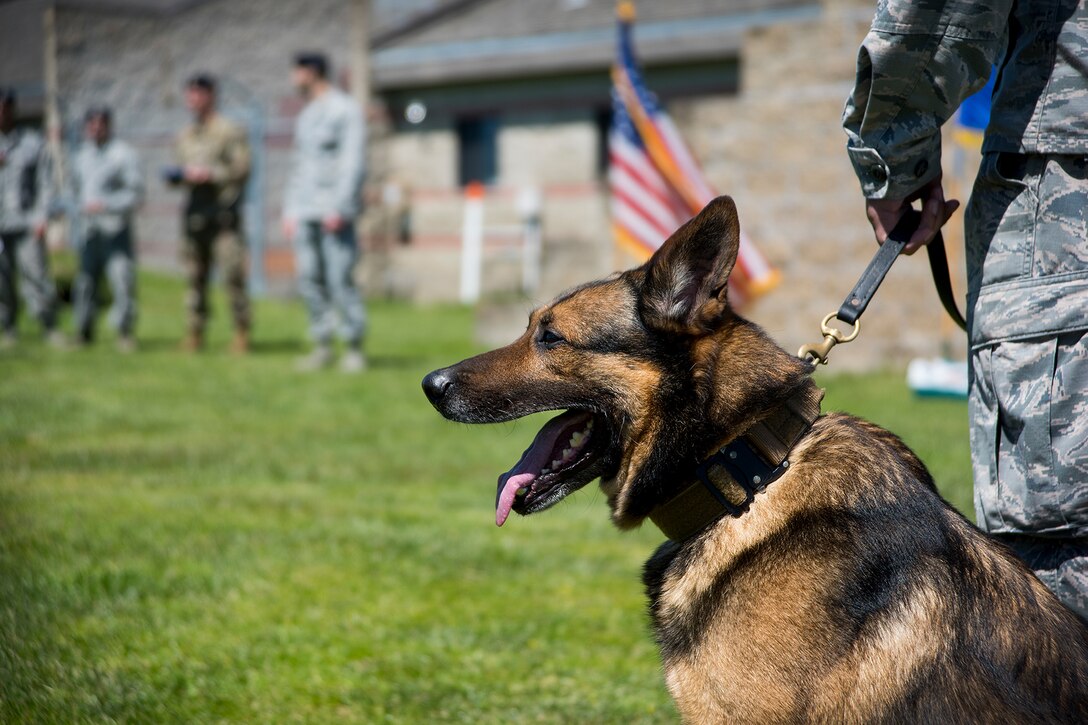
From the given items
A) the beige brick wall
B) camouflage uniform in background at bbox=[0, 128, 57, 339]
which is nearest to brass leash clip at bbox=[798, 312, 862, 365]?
the beige brick wall

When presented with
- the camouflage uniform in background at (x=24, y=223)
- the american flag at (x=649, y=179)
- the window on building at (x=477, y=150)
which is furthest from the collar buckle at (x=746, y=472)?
the window on building at (x=477, y=150)

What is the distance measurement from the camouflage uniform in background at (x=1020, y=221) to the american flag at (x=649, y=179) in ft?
29.0

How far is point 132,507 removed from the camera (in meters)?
6.08

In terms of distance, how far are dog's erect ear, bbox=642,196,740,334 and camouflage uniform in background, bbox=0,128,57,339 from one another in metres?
12.8

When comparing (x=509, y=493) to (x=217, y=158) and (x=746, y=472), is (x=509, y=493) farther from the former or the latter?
(x=217, y=158)

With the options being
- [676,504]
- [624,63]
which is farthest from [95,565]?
[624,63]

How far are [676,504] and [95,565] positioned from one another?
3.25m

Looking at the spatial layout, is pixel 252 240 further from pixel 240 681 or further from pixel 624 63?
pixel 240 681

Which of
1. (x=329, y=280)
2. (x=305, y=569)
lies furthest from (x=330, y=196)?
(x=305, y=569)

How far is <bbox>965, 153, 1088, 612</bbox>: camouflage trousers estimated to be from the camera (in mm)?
2477

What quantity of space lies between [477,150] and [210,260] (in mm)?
14033

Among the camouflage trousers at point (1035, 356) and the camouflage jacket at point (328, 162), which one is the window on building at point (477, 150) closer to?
the camouflage jacket at point (328, 162)

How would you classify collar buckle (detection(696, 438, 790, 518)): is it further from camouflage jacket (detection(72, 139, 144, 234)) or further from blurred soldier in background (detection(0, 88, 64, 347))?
blurred soldier in background (detection(0, 88, 64, 347))

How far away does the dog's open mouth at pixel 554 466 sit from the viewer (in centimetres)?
288
